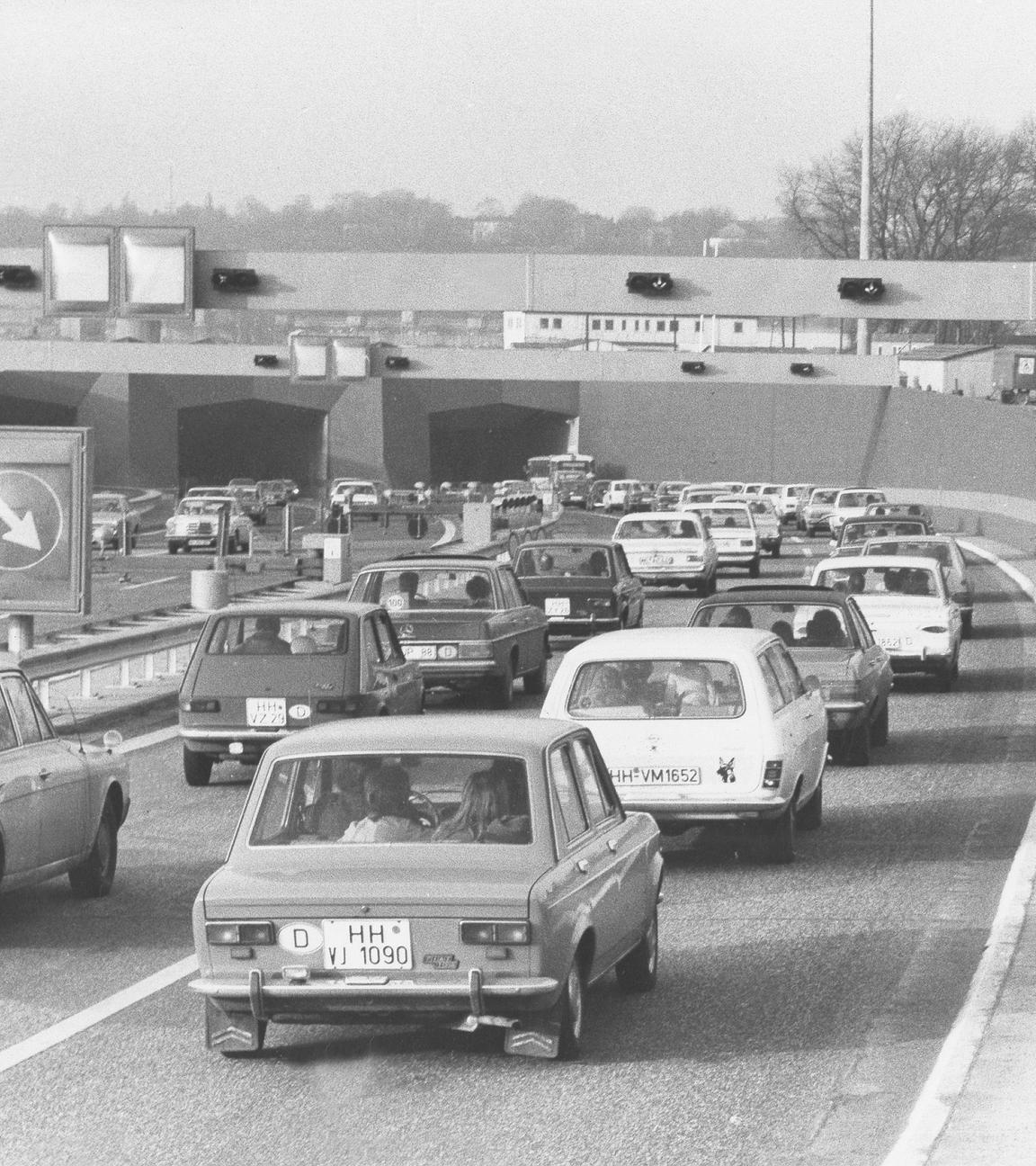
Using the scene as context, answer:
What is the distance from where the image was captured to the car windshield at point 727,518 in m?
50.3

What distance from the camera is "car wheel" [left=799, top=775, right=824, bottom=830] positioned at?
50.2 ft

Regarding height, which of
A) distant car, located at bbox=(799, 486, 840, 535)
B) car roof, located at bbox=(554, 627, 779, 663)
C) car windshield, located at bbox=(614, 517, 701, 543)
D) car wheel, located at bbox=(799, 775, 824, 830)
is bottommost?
distant car, located at bbox=(799, 486, 840, 535)

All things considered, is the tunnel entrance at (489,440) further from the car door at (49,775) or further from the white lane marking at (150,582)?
the car door at (49,775)

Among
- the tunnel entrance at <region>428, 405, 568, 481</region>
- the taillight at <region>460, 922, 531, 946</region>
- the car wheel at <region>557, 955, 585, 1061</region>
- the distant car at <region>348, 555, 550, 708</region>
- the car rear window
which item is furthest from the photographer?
the tunnel entrance at <region>428, 405, 568, 481</region>

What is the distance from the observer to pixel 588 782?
32.0 feet

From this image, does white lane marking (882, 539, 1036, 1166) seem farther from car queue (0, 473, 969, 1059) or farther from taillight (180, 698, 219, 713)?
taillight (180, 698, 219, 713)

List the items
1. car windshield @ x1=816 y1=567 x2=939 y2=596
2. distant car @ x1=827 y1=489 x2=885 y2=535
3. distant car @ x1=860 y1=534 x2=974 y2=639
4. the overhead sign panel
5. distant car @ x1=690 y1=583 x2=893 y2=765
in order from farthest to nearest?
distant car @ x1=827 y1=489 x2=885 y2=535 < distant car @ x1=860 y1=534 x2=974 y2=639 < car windshield @ x1=816 y1=567 x2=939 y2=596 < the overhead sign panel < distant car @ x1=690 y1=583 x2=893 y2=765

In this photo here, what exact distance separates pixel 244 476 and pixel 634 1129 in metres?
108

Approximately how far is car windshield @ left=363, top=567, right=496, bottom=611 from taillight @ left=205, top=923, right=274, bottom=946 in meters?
15.1

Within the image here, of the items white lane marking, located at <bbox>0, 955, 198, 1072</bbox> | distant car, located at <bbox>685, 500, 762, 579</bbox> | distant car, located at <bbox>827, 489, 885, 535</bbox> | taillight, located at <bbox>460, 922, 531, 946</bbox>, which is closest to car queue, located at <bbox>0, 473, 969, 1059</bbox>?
taillight, located at <bbox>460, 922, 531, 946</bbox>

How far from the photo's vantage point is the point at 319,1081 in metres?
8.51

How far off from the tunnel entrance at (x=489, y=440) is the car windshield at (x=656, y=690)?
101341 millimetres

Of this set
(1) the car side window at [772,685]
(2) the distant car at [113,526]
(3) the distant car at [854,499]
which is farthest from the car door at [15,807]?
(3) the distant car at [854,499]

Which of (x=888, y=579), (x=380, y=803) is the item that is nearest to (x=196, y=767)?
(x=380, y=803)
